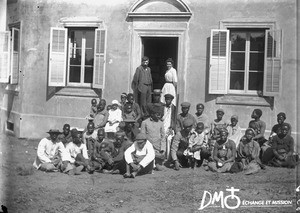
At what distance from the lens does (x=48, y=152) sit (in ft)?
15.3

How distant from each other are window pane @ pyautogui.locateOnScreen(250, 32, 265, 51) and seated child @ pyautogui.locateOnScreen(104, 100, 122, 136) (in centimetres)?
155

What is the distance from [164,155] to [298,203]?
1415 millimetres

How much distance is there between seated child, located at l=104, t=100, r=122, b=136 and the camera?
14.9 feet

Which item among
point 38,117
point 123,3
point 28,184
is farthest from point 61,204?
point 123,3

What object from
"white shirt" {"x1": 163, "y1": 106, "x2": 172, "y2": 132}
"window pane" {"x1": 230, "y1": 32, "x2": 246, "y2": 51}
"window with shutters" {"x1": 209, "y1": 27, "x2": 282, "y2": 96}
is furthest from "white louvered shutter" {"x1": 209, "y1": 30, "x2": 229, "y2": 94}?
"white shirt" {"x1": 163, "y1": 106, "x2": 172, "y2": 132}

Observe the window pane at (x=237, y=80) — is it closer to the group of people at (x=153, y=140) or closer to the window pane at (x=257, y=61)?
the window pane at (x=257, y=61)

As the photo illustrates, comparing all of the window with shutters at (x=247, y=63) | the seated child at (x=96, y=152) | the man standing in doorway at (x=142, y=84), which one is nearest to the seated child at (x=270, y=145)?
the window with shutters at (x=247, y=63)

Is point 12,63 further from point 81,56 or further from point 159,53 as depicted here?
point 159,53

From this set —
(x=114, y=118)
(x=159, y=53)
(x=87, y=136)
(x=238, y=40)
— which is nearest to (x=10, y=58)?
(x=87, y=136)

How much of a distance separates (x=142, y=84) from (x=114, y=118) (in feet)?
1.55

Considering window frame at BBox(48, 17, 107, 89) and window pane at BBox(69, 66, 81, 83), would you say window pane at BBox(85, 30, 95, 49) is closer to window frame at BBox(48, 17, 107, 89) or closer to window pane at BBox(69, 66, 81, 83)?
window frame at BBox(48, 17, 107, 89)

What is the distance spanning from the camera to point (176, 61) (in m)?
4.74

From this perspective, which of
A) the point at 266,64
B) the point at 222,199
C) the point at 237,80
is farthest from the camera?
the point at 237,80

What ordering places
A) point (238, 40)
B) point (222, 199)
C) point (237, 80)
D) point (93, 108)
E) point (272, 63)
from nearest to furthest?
point (222, 199) → point (272, 63) → point (237, 80) → point (93, 108) → point (238, 40)
